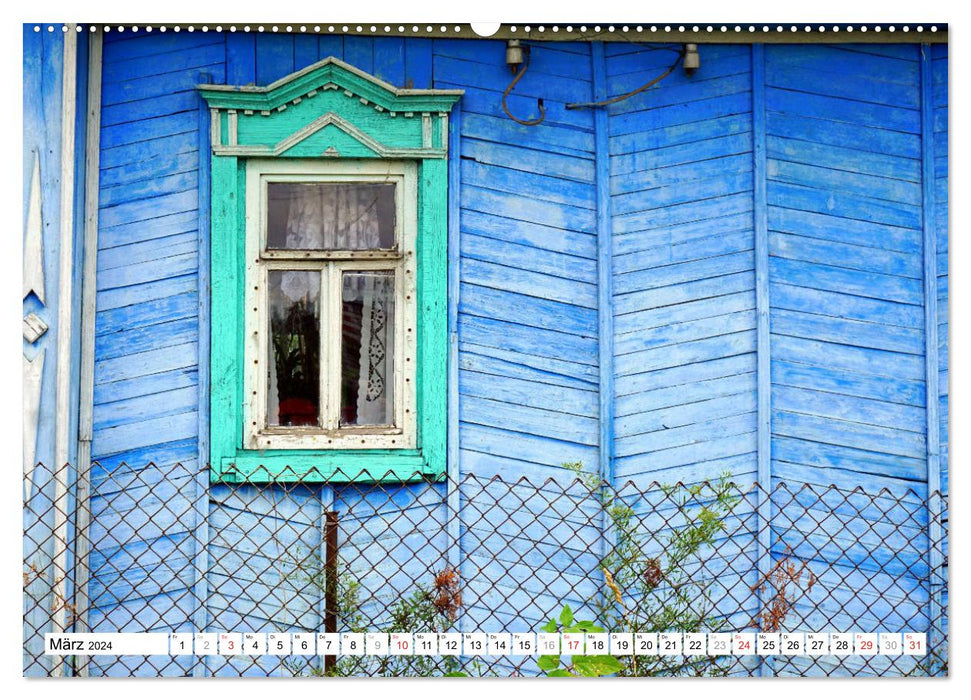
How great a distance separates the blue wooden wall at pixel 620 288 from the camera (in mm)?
4172

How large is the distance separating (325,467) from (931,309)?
8.02ft

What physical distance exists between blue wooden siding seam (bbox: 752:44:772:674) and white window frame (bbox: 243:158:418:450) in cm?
135

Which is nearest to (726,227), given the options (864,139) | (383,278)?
(864,139)

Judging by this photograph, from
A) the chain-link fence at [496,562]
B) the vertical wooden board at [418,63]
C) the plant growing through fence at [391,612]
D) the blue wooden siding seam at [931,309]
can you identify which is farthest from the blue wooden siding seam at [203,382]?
the blue wooden siding seam at [931,309]

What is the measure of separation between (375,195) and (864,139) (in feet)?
6.36

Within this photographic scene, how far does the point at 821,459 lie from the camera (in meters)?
4.25

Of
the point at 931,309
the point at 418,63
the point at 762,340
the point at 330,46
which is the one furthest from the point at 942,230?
the point at 330,46

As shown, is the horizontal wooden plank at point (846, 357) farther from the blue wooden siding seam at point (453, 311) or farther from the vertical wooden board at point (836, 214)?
the blue wooden siding seam at point (453, 311)

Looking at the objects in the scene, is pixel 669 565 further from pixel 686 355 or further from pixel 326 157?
pixel 326 157

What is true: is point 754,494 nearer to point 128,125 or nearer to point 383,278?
point 383,278

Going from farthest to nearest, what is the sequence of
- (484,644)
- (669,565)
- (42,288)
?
(669,565)
(484,644)
(42,288)

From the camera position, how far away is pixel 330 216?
421 centimetres

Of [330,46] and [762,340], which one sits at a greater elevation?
[330,46]

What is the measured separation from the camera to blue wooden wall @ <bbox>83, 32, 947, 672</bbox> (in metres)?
4.17
